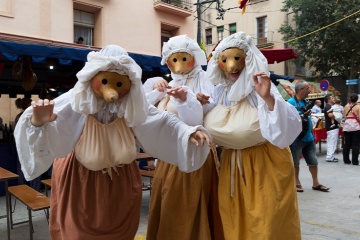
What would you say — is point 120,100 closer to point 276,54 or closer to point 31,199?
point 31,199

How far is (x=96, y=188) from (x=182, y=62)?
126cm

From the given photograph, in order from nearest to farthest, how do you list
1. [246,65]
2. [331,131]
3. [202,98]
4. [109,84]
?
1. [109,84]
2. [246,65]
3. [202,98]
4. [331,131]

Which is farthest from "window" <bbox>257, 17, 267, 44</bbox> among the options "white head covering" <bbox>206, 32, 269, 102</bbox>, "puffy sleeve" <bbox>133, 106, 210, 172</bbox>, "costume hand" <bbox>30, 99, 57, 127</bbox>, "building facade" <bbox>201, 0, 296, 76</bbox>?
"costume hand" <bbox>30, 99, 57, 127</bbox>

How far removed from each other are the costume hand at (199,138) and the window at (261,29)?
22158 millimetres

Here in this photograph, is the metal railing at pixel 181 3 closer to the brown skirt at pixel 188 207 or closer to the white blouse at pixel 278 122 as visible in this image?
the brown skirt at pixel 188 207

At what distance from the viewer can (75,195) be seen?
2.07 meters

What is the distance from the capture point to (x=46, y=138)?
1.92 metres

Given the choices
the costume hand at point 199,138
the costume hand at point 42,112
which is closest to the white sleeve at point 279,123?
the costume hand at point 199,138

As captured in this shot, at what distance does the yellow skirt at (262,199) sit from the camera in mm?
2226

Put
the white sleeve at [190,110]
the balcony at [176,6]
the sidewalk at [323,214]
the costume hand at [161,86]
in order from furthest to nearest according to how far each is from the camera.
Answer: the balcony at [176,6], the sidewalk at [323,214], the costume hand at [161,86], the white sleeve at [190,110]

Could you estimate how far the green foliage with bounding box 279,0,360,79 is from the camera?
17.5m

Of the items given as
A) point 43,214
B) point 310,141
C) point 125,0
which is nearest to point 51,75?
point 43,214

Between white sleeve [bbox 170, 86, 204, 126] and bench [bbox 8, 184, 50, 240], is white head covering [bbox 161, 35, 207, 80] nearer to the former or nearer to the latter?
white sleeve [bbox 170, 86, 204, 126]

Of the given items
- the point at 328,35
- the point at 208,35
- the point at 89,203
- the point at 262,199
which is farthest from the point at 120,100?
the point at 208,35
